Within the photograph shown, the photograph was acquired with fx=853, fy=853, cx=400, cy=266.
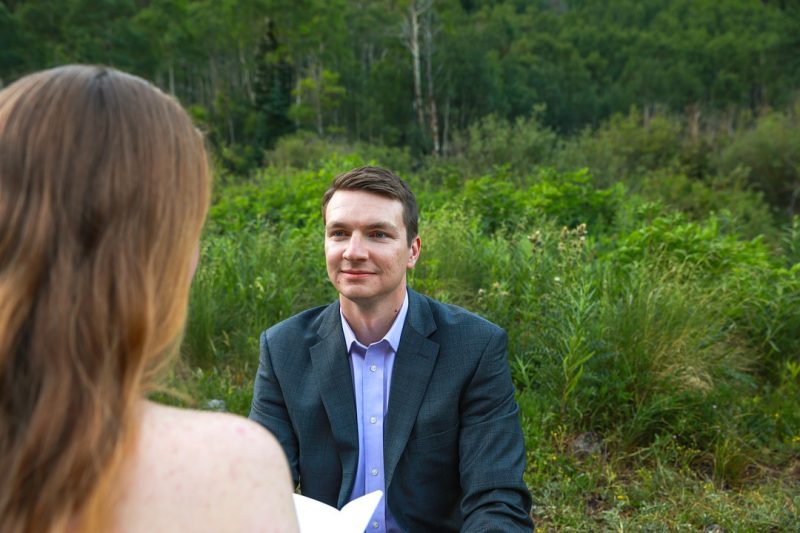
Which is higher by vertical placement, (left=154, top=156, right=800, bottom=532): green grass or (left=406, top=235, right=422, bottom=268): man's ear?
(left=406, top=235, right=422, bottom=268): man's ear

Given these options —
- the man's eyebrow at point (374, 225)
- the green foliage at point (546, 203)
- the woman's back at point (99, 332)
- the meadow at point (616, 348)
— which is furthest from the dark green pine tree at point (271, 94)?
the woman's back at point (99, 332)

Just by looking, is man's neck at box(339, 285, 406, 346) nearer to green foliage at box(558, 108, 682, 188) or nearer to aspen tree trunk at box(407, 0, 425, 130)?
green foliage at box(558, 108, 682, 188)

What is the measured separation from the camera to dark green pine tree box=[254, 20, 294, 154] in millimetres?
38125

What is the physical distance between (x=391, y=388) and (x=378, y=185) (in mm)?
625

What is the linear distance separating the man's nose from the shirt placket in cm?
27

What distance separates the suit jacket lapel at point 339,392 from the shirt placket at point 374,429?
0.13 ft

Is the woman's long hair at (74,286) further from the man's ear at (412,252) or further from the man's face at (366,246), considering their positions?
the man's ear at (412,252)

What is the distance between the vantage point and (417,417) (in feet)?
8.04

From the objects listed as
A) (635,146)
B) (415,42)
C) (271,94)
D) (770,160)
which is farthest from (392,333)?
(271,94)

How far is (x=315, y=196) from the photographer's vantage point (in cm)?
943

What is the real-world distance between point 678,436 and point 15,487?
157 inches

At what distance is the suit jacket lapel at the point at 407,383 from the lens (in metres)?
2.44

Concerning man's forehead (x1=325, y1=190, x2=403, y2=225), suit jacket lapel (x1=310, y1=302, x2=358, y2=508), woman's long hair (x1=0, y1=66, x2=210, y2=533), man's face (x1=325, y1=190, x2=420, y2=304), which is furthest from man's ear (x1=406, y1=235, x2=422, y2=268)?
woman's long hair (x1=0, y1=66, x2=210, y2=533)

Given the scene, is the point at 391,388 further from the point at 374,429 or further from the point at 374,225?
the point at 374,225
